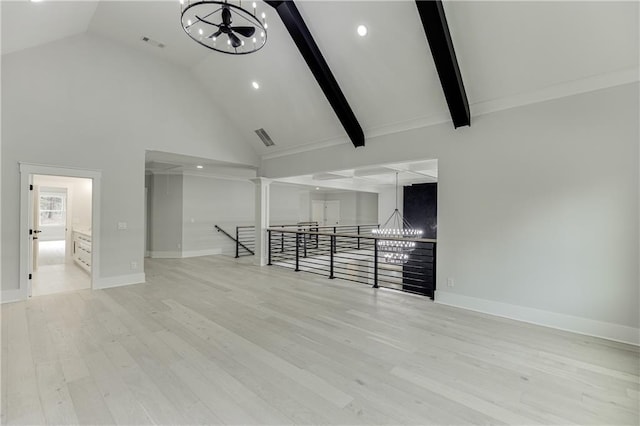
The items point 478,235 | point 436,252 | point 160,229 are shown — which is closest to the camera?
point 478,235

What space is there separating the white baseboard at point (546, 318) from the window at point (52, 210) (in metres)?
15.1

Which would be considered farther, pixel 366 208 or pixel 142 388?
pixel 366 208

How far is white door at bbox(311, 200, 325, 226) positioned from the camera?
15.7 meters

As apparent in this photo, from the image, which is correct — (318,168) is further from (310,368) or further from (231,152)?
(310,368)

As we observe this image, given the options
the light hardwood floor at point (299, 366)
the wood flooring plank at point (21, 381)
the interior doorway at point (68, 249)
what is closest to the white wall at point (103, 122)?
the interior doorway at point (68, 249)

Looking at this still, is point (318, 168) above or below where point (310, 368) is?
above

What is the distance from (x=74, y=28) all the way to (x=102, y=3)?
773 mm

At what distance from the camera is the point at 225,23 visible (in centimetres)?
307

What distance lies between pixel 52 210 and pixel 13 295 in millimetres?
10606

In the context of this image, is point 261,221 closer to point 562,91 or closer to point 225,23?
point 225,23

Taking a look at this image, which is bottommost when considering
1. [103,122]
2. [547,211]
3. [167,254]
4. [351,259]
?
[167,254]

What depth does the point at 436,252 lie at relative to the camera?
14.8ft

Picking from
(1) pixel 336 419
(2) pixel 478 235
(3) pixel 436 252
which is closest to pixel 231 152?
(3) pixel 436 252

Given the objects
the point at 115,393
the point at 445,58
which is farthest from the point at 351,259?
the point at 115,393
